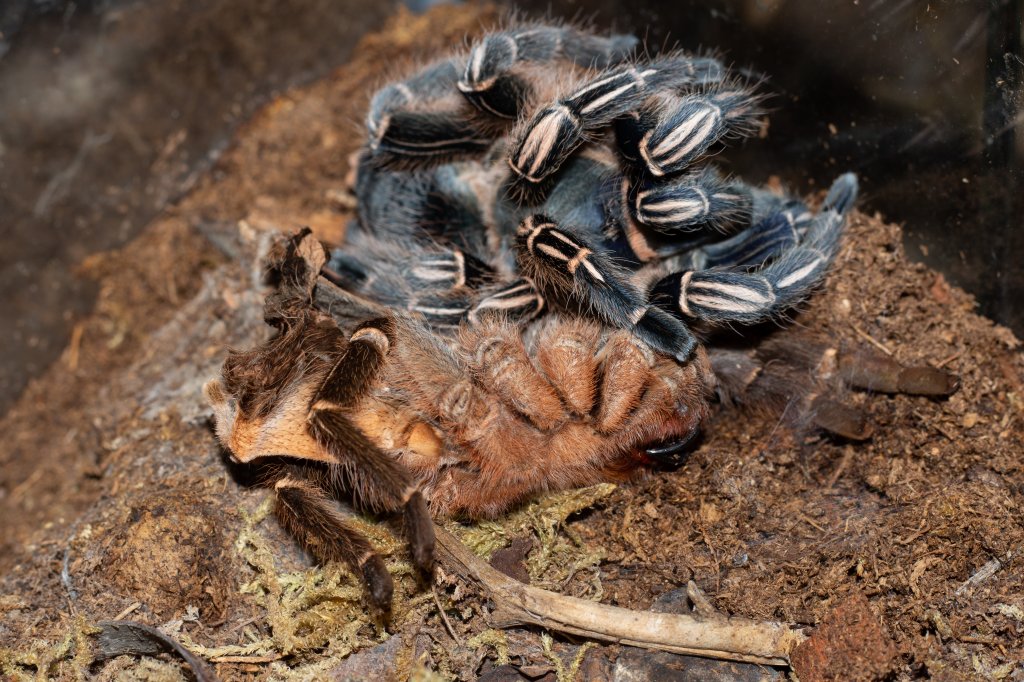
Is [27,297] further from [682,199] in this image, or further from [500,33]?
[682,199]

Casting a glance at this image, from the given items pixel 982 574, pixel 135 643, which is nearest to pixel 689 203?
pixel 982 574

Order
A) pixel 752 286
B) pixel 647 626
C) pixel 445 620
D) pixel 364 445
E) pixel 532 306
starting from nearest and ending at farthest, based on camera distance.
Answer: pixel 364 445, pixel 647 626, pixel 445 620, pixel 752 286, pixel 532 306

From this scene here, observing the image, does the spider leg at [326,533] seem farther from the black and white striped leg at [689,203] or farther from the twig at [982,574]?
the twig at [982,574]

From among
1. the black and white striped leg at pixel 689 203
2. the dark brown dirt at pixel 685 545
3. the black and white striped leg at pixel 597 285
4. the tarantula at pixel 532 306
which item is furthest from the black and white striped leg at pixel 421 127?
the dark brown dirt at pixel 685 545

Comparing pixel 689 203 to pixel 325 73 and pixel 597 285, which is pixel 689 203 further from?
pixel 325 73

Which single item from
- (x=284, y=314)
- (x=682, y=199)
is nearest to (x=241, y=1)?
(x=284, y=314)

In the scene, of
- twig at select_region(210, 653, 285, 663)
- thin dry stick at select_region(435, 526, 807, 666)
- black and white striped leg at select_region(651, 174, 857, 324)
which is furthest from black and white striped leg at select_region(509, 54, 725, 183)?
twig at select_region(210, 653, 285, 663)
